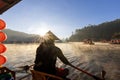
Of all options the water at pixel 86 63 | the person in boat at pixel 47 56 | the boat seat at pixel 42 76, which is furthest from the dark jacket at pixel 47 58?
the water at pixel 86 63

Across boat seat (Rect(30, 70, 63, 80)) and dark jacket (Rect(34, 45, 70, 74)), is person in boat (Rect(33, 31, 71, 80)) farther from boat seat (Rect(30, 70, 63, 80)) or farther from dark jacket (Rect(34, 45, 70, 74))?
boat seat (Rect(30, 70, 63, 80))

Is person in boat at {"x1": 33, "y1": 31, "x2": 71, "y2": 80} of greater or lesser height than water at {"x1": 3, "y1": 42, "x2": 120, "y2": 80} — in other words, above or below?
above

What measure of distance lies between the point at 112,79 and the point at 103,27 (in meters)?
190

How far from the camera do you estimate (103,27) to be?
198 metres

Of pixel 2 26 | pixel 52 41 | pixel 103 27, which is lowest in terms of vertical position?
pixel 52 41

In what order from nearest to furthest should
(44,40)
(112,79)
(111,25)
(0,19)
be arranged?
(44,40), (0,19), (112,79), (111,25)

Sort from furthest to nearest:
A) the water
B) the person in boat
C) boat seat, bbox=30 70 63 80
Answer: the water < the person in boat < boat seat, bbox=30 70 63 80

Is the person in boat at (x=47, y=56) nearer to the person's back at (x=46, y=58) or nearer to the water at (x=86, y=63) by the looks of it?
the person's back at (x=46, y=58)

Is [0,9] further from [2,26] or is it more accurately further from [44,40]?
[44,40]

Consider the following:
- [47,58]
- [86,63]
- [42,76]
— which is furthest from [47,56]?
[86,63]

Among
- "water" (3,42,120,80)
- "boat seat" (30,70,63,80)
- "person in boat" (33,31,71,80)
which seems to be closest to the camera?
"boat seat" (30,70,63,80)

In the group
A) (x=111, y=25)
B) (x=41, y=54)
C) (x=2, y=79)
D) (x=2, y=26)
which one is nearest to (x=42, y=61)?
(x=41, y=54)

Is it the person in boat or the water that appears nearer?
the person in boat

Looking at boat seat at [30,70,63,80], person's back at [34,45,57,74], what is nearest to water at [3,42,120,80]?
person's back at [34,45,57,74]
